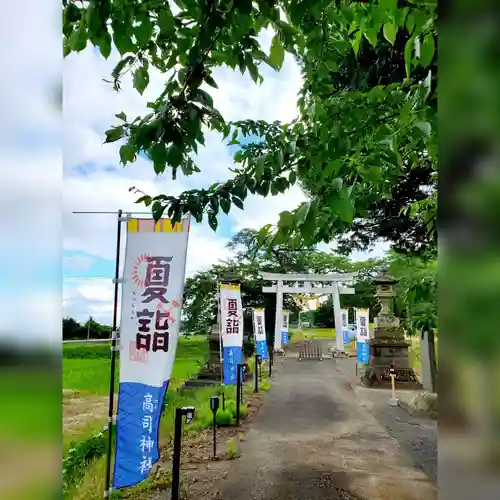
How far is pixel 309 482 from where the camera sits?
3.19 m

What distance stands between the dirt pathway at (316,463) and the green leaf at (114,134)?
1.73m

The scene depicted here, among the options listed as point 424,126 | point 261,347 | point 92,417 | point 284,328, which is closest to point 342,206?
point 424,126

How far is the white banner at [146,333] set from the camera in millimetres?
2547

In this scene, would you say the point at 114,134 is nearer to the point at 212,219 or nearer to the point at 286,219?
the point at 212,219

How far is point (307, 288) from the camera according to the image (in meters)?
11.3

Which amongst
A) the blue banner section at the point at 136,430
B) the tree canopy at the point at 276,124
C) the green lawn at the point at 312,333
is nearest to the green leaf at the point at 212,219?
the tree canopy at the point at 276,124

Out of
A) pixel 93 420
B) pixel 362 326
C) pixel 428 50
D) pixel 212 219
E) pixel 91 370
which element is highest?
pixel 428 50

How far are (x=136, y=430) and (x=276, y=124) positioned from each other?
1896 millimetres

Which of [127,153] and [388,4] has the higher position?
[388,4]

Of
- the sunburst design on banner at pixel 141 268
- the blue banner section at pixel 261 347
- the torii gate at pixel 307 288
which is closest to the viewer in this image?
the sunburst design on banner at pixel 141 268

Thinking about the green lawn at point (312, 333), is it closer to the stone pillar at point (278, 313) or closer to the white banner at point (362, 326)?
the stone pillar at point (278, 313)
